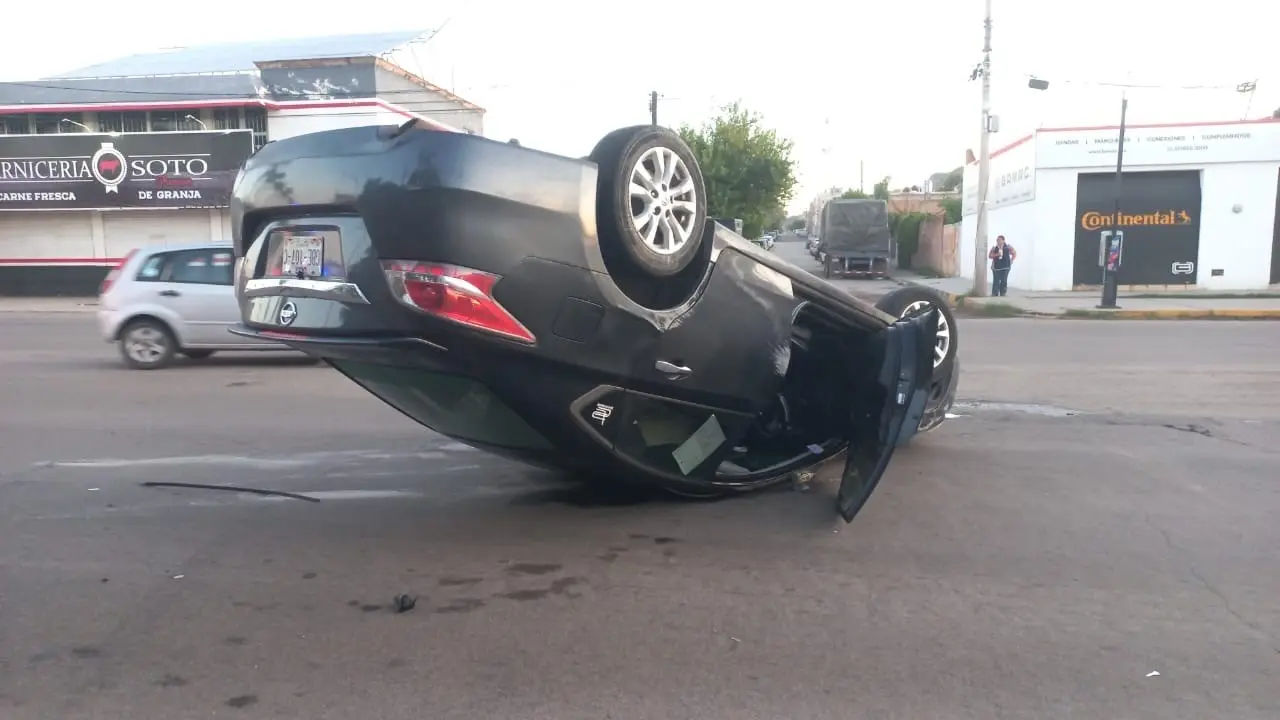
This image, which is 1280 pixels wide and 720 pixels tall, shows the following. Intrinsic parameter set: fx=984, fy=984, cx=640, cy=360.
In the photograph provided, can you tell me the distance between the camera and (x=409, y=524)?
5.72m

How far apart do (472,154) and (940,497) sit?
12.5 ft

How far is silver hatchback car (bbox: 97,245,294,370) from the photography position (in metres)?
12.3

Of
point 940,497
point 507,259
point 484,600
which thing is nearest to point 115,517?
point 484,600

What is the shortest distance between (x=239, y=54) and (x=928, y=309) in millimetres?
35308

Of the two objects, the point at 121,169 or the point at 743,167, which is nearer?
the point at 121,169

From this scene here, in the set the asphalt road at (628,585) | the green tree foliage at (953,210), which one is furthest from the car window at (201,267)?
the green tree foliage at (953,210)

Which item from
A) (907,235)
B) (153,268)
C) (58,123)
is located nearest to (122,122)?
(58,123)

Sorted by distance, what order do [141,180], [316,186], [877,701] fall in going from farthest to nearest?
[141,180]
[316,186]
[877,701]

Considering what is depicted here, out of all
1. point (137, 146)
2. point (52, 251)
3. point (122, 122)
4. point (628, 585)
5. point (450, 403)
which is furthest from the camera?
point (52, 251)

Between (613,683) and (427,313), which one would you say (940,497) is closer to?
(613,683)

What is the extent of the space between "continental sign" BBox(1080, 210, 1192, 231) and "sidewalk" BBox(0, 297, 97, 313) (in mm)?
26189

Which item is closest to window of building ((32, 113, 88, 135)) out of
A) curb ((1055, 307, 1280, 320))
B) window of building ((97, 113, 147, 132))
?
window of building ((97, 113, 147, 132))

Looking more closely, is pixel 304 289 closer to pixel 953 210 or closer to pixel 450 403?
pixel 450 403

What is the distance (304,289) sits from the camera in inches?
175
